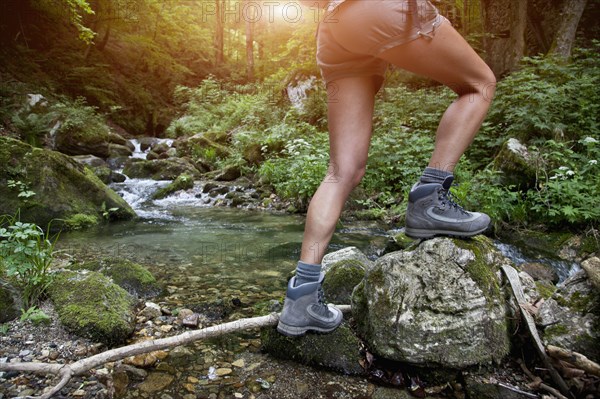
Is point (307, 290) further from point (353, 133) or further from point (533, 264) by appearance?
point (533, 264)

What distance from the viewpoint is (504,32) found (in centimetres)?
1255

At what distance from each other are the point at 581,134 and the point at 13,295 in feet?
28.6

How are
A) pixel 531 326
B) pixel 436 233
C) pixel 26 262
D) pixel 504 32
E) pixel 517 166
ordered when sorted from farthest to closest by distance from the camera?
1. pixel 504 32
2. pixel 517 166
3. pixel 26 262
4. pixel 436 233
5. pixel 531 326

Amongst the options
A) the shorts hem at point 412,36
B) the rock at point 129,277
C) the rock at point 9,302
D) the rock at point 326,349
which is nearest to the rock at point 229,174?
the rock at point 129,277

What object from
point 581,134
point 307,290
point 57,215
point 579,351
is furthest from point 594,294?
point 57,215

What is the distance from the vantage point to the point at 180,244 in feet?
17.8

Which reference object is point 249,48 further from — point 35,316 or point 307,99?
point 35,316

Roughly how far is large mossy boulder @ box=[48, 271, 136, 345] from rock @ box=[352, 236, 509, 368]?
1707mm

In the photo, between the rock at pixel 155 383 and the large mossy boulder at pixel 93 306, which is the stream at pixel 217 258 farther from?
the large mossy boulder at pixel 93 306

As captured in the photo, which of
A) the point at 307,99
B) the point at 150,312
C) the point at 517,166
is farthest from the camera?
the point at 307,99

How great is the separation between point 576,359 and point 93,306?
9.56ft

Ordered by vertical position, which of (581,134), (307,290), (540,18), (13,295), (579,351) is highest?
(540,18)

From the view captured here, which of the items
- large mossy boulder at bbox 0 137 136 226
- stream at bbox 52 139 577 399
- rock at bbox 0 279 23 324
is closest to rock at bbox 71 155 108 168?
stream at bbox 52 139 577 399

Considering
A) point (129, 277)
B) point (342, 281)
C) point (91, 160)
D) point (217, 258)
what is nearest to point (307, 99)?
point (91, 160)
